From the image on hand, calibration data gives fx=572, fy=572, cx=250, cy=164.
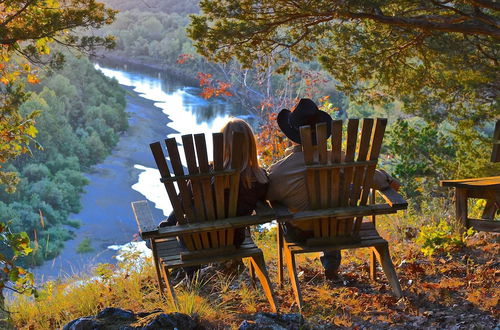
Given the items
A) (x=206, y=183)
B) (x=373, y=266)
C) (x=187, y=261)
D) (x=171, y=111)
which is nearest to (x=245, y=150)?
(x=206, y=183)

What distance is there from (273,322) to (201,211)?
105 cm

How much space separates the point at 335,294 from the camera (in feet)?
12.8

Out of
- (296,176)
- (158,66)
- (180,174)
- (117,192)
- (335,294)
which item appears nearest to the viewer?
(180,174)

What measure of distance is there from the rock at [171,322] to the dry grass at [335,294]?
46 centimetres

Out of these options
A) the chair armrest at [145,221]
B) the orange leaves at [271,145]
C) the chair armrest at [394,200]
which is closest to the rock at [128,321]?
the chair armrest at [145,221]

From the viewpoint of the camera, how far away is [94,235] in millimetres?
32062

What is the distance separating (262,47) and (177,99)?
3945cm

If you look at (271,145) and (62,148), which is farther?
(62,148)

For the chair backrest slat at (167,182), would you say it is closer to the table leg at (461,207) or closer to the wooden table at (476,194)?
the wooden table at (476,194)

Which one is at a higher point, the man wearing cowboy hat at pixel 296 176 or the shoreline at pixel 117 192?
the man wearing cowboy hat at pixel 296 176

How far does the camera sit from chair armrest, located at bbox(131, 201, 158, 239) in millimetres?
3391

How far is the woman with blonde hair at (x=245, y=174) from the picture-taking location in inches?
137

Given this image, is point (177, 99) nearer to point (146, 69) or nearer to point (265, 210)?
point (146, 69)

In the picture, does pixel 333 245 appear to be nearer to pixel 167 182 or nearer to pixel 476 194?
pixel 167 182
